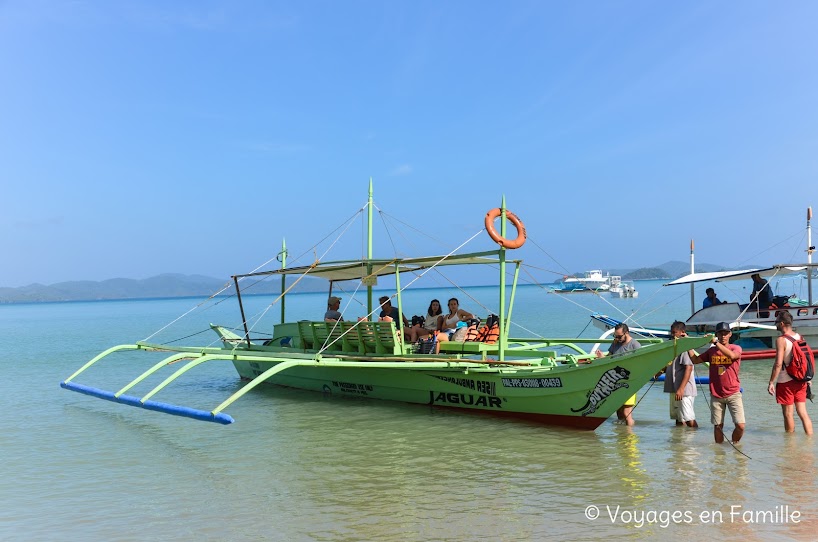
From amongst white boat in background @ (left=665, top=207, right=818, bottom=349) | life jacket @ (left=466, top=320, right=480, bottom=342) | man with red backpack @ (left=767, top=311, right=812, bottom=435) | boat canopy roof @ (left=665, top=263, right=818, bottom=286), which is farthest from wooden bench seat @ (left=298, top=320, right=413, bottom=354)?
boat canopy roof @ (left=665, top=263, right=818, bottom=286)

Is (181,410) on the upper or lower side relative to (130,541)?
upper

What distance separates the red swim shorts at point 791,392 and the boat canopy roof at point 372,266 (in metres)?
5.06

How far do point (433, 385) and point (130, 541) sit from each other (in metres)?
7.00

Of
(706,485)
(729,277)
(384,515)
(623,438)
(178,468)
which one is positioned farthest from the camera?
(729,277)

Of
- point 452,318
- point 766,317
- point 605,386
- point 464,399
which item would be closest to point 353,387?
point 452,318

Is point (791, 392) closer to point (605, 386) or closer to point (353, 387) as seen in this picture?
point (605, 386)

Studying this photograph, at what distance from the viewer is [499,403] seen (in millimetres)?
12062

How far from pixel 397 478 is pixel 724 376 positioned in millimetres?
4561

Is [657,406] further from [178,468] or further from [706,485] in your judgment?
[178,468]

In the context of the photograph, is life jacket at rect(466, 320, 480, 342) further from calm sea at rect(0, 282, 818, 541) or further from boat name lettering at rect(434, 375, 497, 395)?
calm sea at rect(0, 282, 818, 541)

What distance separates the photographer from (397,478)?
28.9 feet

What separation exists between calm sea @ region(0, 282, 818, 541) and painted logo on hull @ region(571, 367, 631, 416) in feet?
1.55

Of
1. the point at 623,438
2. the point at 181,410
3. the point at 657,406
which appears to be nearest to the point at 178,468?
the point at 181,410

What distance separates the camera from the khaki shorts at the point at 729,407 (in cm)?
931
